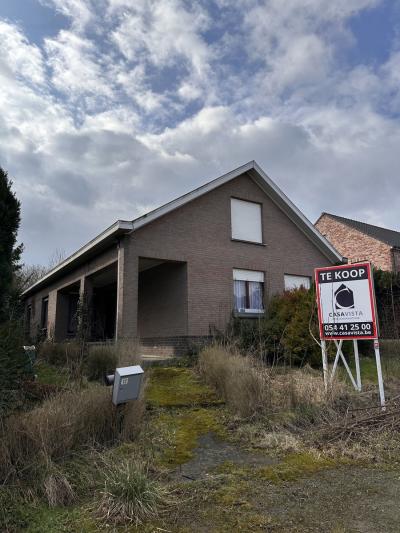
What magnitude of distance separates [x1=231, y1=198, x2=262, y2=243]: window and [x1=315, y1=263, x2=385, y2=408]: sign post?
818cm

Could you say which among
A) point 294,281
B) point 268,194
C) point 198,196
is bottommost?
point 294,281

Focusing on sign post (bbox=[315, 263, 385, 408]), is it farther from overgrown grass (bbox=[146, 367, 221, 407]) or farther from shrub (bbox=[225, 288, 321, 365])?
overgrown grass (bbox=[146, 367, 221, 407])

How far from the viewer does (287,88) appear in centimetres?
1070

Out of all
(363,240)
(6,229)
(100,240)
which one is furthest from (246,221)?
(363,240)

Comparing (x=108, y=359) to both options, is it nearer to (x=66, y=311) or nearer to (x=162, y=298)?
(x=162, y=298)

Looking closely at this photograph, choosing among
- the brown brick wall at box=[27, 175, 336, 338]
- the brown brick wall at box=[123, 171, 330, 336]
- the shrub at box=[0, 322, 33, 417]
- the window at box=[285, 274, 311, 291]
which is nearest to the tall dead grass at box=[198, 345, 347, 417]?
the shrub at box=[0, 322, 33, 417]

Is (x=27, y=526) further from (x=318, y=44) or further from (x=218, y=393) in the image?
(x=318, y=44)

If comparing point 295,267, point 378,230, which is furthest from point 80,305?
point 378,230

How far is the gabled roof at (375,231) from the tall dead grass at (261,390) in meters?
21.5

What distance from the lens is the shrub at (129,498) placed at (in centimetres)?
360

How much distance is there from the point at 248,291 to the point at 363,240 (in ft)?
48.9

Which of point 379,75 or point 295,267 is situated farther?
point 295,267

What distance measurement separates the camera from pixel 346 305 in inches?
334

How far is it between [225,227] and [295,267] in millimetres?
3922
